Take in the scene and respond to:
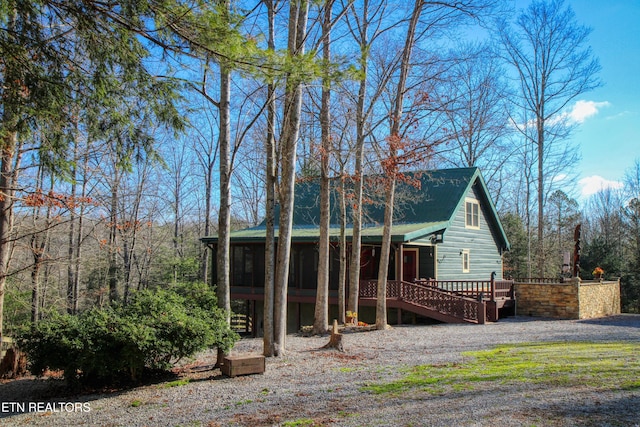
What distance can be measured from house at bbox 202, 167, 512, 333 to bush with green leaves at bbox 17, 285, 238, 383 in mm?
10269

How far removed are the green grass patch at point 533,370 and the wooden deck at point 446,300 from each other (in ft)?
19.0

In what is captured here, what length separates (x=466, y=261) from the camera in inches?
897

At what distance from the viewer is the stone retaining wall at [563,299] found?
54.6 ft

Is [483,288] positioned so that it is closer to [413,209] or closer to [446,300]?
[446,300]

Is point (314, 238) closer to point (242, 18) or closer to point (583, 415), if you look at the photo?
point (242, 18)

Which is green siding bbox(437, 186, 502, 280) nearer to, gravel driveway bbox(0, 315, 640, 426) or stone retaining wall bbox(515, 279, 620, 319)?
stone retaining wall bbox(515, 279, 620, 319)

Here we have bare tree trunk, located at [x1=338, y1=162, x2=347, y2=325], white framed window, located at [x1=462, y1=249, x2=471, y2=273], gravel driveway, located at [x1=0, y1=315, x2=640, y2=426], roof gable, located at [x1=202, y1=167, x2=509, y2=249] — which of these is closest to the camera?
gravel driveway, located at [x1=0, y1=315, x2=640, y2=426]

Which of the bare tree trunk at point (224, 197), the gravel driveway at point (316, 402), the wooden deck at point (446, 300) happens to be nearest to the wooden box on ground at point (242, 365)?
the gravel driveway at point (316, 402)

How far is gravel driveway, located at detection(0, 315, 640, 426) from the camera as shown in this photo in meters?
5.55

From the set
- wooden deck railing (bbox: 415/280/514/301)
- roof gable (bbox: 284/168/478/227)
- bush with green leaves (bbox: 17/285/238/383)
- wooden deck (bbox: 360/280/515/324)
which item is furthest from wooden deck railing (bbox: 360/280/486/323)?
bush with green leaves (bbox: 17/285/238/383)

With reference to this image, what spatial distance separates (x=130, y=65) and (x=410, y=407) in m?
6.27

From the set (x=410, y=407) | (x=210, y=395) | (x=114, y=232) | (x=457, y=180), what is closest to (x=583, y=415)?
(x=410, y=407)

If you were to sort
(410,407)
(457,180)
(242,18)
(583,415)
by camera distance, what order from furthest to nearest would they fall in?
(457,180), (242,18), (410,407), (583,415)

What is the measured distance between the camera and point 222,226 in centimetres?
935
